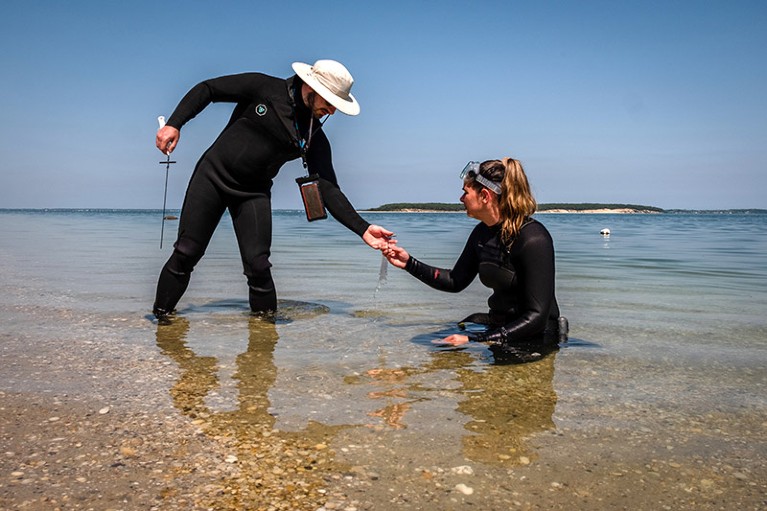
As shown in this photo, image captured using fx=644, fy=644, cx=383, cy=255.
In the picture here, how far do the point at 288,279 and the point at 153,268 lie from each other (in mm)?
2794

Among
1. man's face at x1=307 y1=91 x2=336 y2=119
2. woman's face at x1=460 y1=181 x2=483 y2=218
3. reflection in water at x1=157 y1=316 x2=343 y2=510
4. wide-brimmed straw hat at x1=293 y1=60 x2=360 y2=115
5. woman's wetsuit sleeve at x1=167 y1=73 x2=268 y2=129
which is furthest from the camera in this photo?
woman's wetsuit sleeve at x1=167 y1=73 x2=268 y2=129

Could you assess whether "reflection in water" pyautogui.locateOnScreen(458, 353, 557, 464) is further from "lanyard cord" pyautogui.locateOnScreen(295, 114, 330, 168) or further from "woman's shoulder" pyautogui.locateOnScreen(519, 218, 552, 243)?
"lanyard cord" pyautogui.locateOnScreen(295, 114, 330, 168)

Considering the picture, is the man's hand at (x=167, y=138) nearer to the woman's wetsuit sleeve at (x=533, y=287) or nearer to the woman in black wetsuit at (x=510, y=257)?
the woman in black wetsuit at (x=510, y=257)

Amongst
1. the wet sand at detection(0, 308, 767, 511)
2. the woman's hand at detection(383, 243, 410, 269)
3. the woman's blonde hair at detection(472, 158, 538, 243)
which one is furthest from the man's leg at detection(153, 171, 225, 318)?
the woman's blonde hair at detection(472, 158, 538, 243)

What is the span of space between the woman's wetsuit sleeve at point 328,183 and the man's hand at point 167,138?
1.14 meters

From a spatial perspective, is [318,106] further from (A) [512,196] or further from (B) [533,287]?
(B) [533,287]

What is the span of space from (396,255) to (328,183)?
0.99 meters

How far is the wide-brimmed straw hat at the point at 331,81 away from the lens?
16.9ft

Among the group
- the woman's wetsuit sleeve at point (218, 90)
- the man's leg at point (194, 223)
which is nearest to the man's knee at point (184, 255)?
the man's leg at point (194, 223)

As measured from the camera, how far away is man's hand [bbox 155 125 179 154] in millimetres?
5430

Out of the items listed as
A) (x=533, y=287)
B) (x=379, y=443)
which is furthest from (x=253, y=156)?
(x=379, y=443)

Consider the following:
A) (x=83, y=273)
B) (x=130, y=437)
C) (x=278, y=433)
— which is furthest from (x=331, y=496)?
(x=83, y=273)

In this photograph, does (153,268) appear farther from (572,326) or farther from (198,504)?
(198,504)

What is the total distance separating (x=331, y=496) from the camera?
8.04ft
